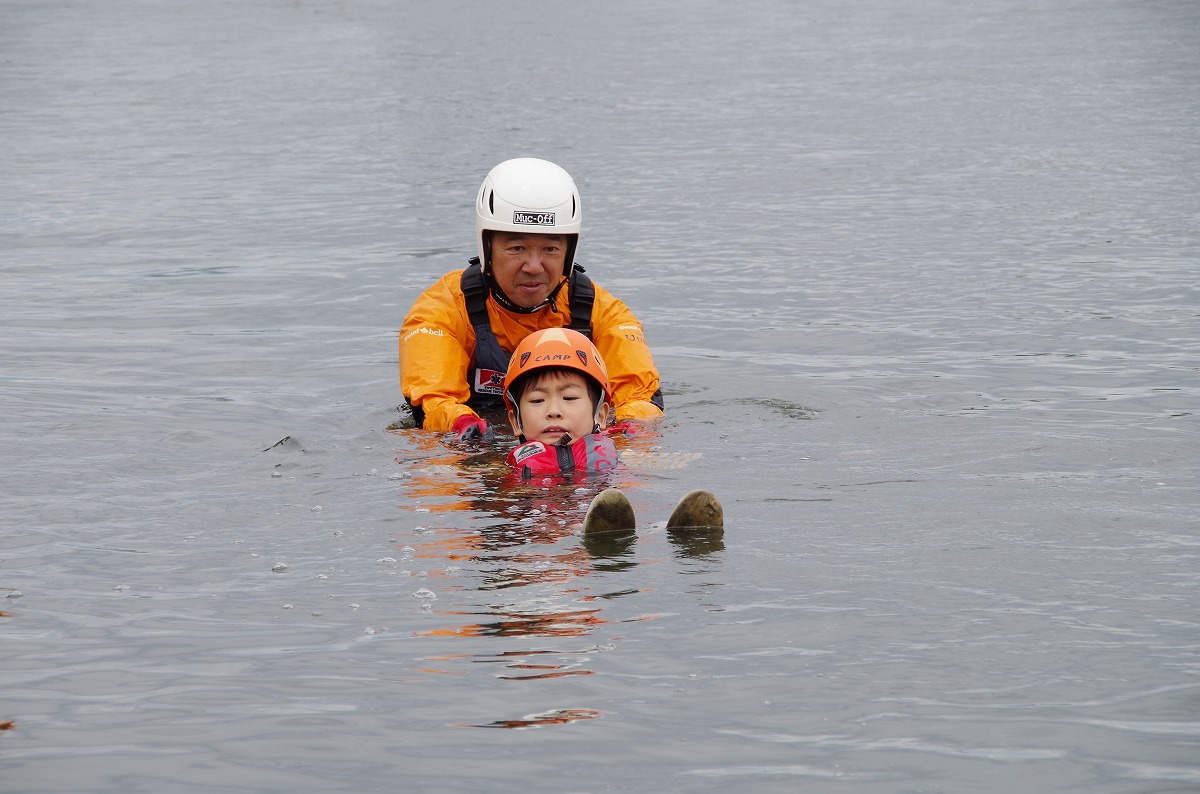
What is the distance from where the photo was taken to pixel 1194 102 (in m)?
25.5

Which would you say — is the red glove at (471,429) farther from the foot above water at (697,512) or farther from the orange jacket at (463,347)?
the foot above water at (697,512)

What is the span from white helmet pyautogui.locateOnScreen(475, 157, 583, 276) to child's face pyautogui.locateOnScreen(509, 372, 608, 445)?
1.45 meters

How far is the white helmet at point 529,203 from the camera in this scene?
938 centimetres

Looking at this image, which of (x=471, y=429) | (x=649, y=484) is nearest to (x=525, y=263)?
(x=471, y=429)

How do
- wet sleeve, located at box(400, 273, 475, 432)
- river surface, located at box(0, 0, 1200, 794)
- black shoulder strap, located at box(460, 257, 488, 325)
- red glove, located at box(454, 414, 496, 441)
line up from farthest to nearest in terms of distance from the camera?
1. black shoulder strap, located at box(460, 257, 488, 325)
2. wet sleeve, located at box(400, 273, 475, 432)
3. red glove, located at box(454, 414, 496, 441)
4. river surface, located at box(0, 0, 1200, 794)

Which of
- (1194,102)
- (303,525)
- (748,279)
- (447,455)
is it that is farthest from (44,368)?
(1194,102)

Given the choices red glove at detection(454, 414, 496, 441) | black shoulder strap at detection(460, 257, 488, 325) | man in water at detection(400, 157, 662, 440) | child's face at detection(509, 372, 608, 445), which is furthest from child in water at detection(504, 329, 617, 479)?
black shoulder strap at detection(460, 257, 488, 325)

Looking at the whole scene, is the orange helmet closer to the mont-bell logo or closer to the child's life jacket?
the child's life jacket

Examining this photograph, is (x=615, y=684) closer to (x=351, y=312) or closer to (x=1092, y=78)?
(x=351, y=312)

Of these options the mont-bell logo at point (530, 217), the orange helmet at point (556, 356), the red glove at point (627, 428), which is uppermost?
the mont-bell logo at point (530, 217)

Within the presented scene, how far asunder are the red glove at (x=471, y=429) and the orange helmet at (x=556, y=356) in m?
0.41

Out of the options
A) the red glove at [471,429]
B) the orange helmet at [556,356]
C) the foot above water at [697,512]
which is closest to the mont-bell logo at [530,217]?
the orange helmet at [556,356]

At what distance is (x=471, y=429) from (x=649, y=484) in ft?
4.42

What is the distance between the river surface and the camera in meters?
4.68
